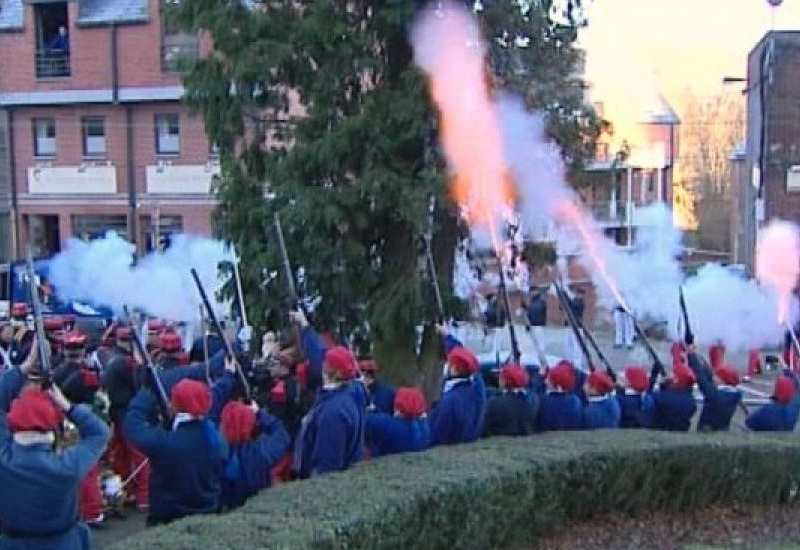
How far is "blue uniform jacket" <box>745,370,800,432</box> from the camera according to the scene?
11.0 meters

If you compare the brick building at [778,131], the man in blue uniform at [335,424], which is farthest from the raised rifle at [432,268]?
the brick building at [778,131]

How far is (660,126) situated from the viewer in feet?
120

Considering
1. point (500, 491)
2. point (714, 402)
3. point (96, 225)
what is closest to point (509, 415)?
point (500, 491)

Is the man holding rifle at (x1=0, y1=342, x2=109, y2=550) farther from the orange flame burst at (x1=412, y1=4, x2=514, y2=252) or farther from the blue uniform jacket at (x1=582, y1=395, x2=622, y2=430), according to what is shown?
the orange flame burst at (x1=412, y1=4, x2=514, y2=252)

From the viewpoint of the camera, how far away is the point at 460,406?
8.84 meters

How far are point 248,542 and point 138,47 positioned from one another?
91.1 ft

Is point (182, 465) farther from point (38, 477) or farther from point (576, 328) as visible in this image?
point (576, 328)

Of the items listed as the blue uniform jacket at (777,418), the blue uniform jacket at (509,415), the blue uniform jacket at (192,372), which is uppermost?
the blue uniform jacket at (192,372)

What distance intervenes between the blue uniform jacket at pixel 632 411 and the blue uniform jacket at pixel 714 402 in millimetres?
609

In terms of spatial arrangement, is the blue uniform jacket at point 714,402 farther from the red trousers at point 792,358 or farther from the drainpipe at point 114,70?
the drainpipe at point 114,70

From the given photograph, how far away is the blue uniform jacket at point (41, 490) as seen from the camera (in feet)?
18.6

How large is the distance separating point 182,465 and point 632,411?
17.3 feet

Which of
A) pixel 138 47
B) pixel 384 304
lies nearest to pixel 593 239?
pixel 384 304

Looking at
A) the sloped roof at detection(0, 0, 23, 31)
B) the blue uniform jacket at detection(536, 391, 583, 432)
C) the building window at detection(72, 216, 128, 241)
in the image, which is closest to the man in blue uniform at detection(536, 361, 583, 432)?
the blue uniform jacket at detection(536, 391, 583, 432)
